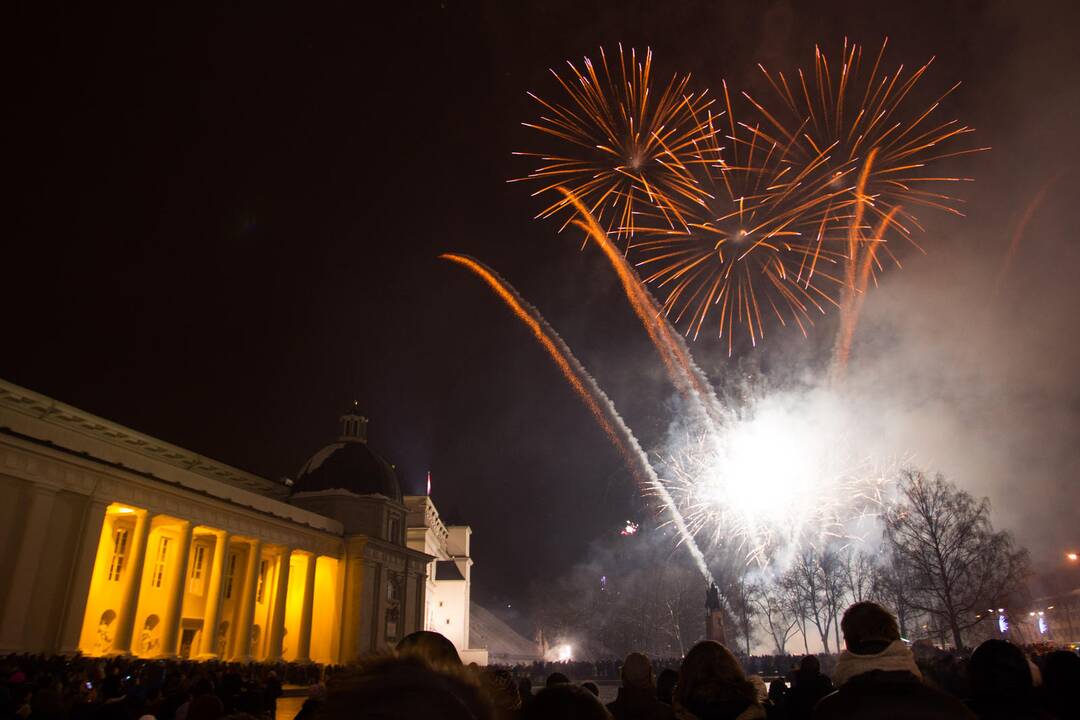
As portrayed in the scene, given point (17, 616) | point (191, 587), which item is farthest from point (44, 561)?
point (191, 587)

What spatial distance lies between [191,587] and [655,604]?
69.9 meters

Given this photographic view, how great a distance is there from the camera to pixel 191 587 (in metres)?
40.7

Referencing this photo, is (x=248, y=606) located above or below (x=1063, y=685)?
above

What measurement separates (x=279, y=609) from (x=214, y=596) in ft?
21.9

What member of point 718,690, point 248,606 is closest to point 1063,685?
point 718,690

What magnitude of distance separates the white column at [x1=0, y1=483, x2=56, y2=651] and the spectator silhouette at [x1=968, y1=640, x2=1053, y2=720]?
31.3 m

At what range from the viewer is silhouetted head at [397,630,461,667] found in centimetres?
166

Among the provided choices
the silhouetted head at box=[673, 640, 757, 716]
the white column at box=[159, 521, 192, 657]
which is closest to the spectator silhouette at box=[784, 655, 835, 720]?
the silhouetted head at box=[673, 640, 757, 716]

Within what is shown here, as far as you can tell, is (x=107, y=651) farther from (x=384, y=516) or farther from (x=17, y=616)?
(x=384, y=516)

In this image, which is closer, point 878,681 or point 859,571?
point 878,681

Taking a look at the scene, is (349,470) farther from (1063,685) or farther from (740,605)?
(1063,685)

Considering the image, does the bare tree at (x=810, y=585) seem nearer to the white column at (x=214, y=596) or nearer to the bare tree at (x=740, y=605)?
the bare tree at (x=740, y=605)

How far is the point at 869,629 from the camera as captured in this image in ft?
11.7

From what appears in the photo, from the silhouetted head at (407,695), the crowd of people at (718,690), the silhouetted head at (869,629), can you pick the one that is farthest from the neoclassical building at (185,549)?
the silhouetted head at (407,695)
